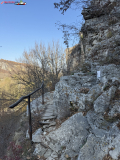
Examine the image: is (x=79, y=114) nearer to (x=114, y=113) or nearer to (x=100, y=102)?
(x=100, y=102)

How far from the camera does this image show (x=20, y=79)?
39.6 ft

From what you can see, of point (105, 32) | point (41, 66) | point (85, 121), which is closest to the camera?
point (85, 121)

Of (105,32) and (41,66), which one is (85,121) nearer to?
(105,32)

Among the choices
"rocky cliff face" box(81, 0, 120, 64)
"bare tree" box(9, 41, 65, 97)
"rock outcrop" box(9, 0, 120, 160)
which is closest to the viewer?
"rock outcrop" box(9, 0, 120, 160)

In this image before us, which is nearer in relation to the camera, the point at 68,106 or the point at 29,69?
the point at 68,106

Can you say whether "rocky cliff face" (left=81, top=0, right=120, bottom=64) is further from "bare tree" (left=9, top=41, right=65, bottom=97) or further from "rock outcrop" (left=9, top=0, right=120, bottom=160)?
"bare tree" (left=9, top=41, right=65, bottom=97)

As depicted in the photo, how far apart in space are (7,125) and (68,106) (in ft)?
11.7

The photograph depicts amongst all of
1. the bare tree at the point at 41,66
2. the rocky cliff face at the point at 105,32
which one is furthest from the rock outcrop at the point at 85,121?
the bare tree at the point at 41,66

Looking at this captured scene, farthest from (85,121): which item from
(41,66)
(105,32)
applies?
(41,66)

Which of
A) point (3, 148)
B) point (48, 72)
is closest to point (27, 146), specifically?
point (3, 148)

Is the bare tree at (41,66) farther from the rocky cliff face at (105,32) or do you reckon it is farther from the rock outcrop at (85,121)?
the rock outcrop at (85,121)

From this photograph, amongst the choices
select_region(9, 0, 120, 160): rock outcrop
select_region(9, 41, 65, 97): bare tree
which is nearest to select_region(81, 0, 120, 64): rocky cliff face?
select_region(9, 0, 120, 160): rock outcrop

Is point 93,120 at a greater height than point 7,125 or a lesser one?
greater

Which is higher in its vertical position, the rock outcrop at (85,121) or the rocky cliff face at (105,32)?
the rocky cliff face at (105,32)
